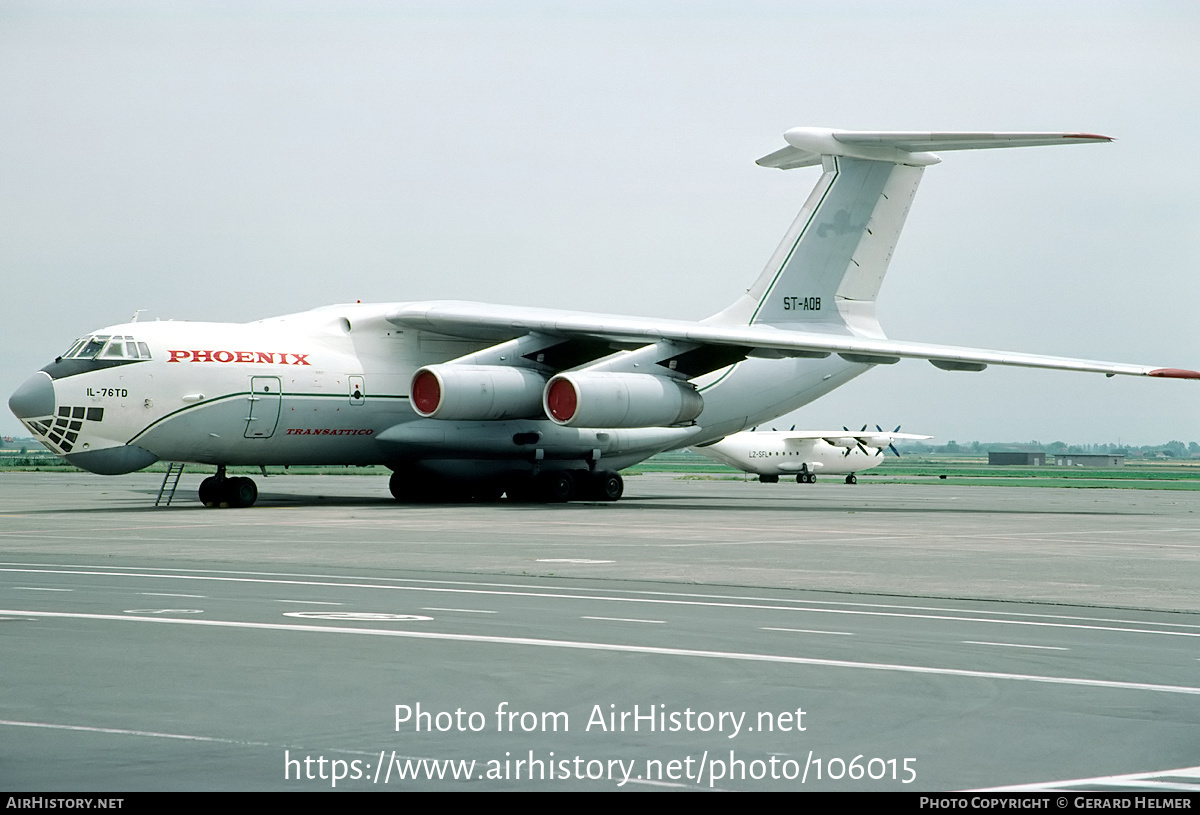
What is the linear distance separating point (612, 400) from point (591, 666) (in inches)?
829

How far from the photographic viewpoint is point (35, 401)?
1065 inches

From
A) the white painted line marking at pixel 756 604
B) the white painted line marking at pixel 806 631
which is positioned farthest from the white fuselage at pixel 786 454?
the white painted line marking at pixel 806 631

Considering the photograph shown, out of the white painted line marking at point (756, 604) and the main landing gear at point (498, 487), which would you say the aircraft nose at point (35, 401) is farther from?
the white painted line marking at point (756, 604)

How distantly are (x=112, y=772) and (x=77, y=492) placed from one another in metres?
35.8

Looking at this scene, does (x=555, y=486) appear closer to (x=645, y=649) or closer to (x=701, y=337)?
(x=701, y=337)

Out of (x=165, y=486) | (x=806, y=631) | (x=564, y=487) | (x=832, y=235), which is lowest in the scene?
(x=165, y=486)

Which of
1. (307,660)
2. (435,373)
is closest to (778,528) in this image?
(435,373)

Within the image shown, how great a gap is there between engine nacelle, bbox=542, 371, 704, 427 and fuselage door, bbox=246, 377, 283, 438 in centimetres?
551

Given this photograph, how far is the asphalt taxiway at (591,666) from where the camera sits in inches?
235

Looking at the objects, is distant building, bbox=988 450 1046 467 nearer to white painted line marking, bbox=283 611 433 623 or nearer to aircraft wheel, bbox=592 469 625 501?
aircraft wheel, bbox=592 469 625 501

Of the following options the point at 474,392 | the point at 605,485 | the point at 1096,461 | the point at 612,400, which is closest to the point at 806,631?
the point at 612,400

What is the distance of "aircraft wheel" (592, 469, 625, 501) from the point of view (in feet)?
112

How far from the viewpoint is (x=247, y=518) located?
2495cm

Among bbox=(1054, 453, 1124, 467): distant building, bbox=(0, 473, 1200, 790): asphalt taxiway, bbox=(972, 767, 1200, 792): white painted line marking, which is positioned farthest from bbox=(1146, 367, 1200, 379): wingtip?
bbox=(1054, 453, 1124, 467): distant building
